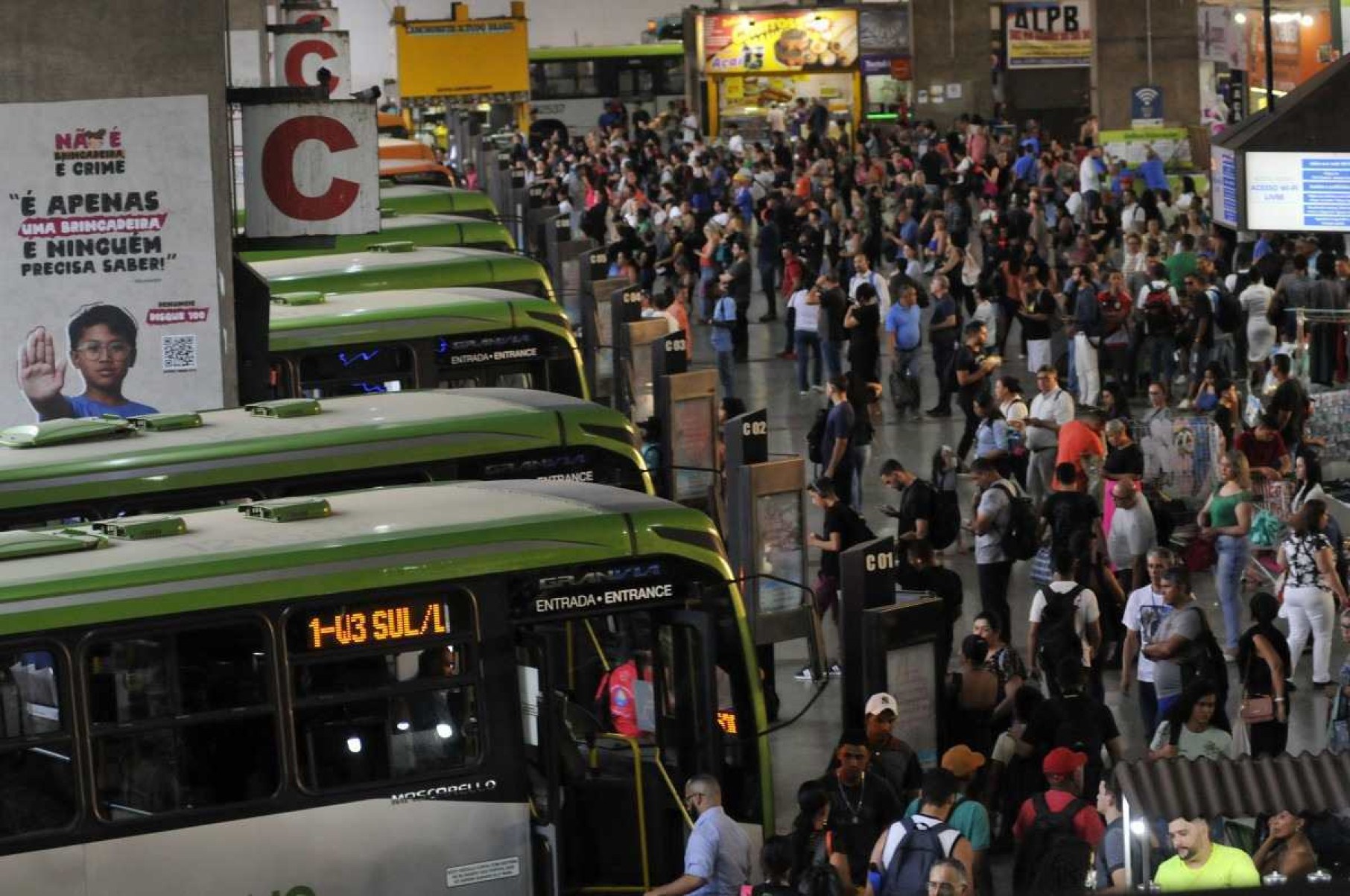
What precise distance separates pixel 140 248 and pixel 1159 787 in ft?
26.9

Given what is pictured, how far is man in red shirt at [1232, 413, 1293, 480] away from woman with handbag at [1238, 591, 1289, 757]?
528cm

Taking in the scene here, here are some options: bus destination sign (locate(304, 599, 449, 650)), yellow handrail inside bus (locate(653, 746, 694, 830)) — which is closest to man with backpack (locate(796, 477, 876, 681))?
yellow handrail inside bus (locate(653, 746, 694, 830))

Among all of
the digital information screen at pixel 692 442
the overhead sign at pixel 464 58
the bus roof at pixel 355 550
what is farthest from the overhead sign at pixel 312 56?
the overhead sign at pixel 464 58

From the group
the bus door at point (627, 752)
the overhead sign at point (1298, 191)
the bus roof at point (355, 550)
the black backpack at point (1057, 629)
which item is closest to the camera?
the bus roof at point (355, 550)

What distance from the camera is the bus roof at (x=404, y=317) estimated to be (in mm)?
17031

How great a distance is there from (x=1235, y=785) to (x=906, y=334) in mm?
15858

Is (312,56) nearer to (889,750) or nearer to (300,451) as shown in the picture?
(300,451)

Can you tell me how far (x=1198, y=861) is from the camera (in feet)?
29.4

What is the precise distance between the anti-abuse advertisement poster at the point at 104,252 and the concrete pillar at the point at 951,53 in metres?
46.7

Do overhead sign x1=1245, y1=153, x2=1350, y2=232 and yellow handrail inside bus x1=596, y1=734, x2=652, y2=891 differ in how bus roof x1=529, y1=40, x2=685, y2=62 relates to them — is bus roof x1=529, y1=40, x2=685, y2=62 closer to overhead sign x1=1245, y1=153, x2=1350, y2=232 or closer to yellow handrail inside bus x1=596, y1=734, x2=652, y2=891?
overhead sign x1=1245, y1=153, x2=1350, y2=232

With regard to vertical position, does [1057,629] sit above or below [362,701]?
below

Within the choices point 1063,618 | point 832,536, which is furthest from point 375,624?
point 832,536

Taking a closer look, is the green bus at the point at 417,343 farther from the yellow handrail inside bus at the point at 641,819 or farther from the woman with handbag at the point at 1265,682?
the yellow handrail inside bus at the point at 641,819

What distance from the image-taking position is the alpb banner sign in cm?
6131
